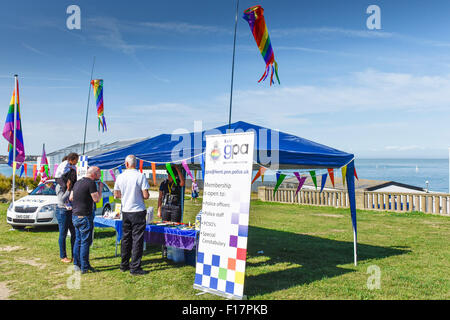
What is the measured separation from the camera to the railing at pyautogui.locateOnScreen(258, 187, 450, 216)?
46.1ft

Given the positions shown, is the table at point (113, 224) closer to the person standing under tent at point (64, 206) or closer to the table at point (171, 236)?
the table at point (171, 236)

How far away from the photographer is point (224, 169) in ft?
17.3

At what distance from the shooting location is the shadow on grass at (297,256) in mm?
5858

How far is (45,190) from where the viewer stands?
11859mm

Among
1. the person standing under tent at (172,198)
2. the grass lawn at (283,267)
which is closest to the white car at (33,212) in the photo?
the grass lawn at (283,267)

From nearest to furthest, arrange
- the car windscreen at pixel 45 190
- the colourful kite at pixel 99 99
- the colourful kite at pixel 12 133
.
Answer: the car windscreen at pixel 45 190, the colourful kite at pixel 12 133, the colourful kite at pixel 99 99

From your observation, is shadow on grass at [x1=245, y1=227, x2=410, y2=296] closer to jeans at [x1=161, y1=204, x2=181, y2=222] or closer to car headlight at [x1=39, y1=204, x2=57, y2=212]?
jeans at [x1=161, y1=204, x2=181, y2=222]

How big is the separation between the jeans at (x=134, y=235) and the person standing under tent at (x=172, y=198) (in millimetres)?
1917

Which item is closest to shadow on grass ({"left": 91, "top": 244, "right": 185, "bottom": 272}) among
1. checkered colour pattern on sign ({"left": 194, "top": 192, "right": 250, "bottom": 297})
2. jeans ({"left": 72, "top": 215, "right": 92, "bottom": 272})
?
jeans ({"left": 72, "top": 215, "right": 92, "bottom": 272})

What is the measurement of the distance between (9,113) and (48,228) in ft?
14.4

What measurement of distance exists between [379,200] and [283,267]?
10.4 metres

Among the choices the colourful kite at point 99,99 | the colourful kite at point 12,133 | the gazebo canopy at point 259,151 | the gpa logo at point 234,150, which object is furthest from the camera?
the colourful kite at point 99,99

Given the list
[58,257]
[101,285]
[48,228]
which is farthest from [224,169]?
[48,228]
